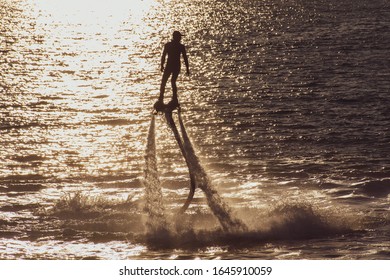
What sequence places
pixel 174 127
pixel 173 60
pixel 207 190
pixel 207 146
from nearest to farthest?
pixel 173 60
pixel 174 127
pixel 207 190
pixel 207 146

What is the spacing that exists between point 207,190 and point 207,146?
11.8m

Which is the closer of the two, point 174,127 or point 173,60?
point 173,60

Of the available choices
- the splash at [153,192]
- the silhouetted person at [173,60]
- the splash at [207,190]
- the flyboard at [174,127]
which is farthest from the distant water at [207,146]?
the silhouetted person at [173,60]

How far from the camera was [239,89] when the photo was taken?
61969 mm

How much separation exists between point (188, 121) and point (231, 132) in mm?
3250

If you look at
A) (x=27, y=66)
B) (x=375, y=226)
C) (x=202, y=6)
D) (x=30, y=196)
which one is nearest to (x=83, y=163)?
(x=30, y=196)

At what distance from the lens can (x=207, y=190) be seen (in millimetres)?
34438

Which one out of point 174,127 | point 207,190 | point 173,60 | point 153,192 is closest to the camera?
point 173,60

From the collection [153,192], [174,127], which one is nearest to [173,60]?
[174,127]

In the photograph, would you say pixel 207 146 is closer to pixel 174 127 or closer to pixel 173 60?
pixel 174 127

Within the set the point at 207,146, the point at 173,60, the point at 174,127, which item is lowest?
the point at 174,127

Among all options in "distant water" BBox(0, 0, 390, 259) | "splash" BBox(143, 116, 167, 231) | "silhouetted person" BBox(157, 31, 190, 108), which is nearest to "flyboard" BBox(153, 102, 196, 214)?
"silhouetted person" BBox(157, 31, 190, 108)

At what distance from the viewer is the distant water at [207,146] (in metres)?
32.4

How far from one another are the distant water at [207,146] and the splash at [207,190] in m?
0.34
